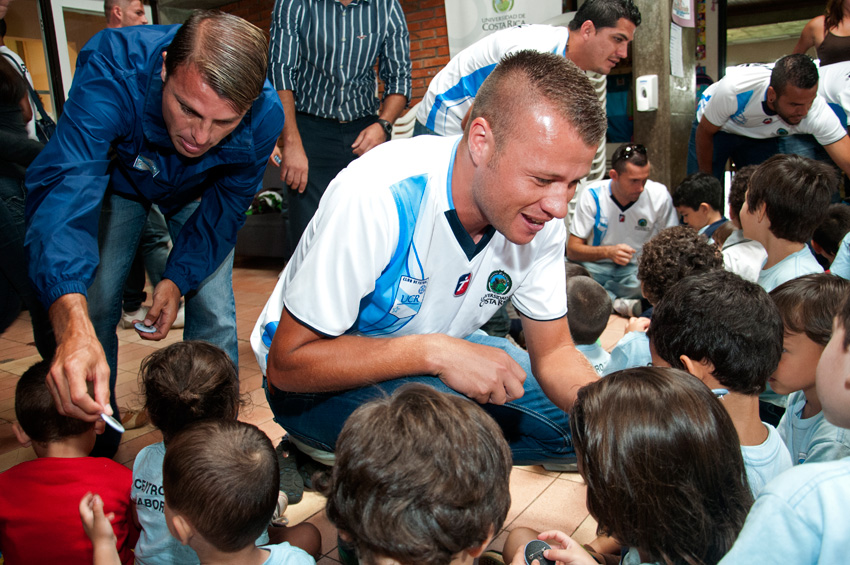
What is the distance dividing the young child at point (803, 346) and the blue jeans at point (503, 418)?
21.9 inches

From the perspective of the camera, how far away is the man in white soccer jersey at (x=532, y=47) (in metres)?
2.62

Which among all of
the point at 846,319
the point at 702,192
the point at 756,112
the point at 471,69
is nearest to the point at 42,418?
the point at 846,319

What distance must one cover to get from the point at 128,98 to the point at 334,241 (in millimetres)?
839

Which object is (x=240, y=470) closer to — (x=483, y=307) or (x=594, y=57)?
(x=483, y=307)

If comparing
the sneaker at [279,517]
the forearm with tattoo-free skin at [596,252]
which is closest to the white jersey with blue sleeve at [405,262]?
the sneaker at [279,517]

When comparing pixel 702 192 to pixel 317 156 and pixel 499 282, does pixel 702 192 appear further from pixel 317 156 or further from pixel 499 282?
pixel 499 282

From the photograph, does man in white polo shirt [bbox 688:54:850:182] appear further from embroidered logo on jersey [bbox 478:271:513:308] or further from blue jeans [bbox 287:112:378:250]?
embroidered logo on jersey [bbox 478:271:513:308]

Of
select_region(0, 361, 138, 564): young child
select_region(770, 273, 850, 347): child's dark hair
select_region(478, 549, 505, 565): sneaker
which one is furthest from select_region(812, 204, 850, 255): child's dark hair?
select_region(0, 361, 138, 564): young child

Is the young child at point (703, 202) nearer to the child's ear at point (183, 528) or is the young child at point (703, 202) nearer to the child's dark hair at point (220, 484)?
the child's dark hair at point (220, 484)

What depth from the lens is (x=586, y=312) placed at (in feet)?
7.65

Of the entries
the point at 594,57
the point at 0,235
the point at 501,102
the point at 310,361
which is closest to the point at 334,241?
the point at 310,361

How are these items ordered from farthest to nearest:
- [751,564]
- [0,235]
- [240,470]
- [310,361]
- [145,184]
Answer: [0,235] → [145,184] → [310,361] → [240,470] → [751,564]

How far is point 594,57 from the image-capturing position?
2773 millimetres

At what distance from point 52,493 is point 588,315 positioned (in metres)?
1.79
